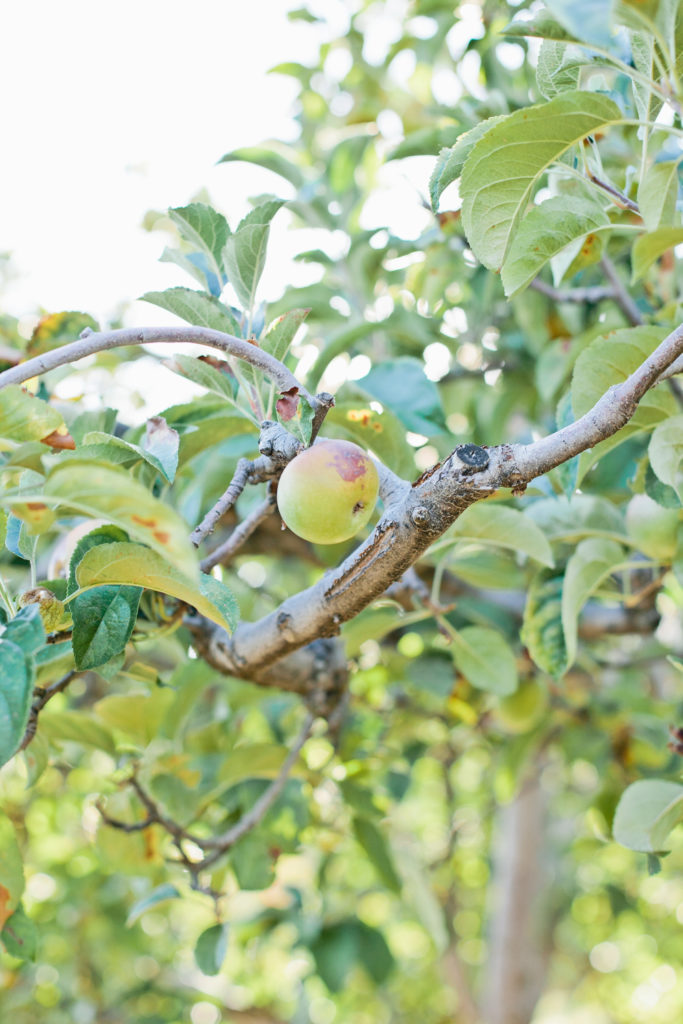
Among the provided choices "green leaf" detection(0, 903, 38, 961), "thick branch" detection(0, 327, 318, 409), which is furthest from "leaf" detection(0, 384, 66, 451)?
"green leaf" detection(0, 903, 38, 961)

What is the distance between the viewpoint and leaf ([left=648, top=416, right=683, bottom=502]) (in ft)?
2.62

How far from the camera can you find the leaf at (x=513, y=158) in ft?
2.17

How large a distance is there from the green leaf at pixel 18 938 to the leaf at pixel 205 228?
77 centimetres

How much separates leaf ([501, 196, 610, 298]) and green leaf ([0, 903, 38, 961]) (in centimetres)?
89

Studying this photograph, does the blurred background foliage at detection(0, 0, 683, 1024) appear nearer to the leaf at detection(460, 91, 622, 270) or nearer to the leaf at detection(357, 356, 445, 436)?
the leaf at detection(357, 356, 445, 436)

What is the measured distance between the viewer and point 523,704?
5.25ft

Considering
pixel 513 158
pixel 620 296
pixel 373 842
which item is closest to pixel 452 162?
pixel 513 158

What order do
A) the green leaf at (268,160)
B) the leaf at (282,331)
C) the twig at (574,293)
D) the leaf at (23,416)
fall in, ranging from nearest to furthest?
the leaf at (23,416), the leaf at (282,331), the twig at (574,293), the green leaf at (268,160)

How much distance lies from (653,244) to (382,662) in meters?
1.20

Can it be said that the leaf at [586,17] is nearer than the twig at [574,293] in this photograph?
Yes

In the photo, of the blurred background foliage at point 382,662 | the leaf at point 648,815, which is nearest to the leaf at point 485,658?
the blurred background foliage at point 382,662

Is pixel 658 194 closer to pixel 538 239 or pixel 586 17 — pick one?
pixel 538 239

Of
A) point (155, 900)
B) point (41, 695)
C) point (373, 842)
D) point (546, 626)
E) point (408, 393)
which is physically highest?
point (408, 393)

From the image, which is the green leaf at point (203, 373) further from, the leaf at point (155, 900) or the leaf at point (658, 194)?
the leaf at point (155, 900)
